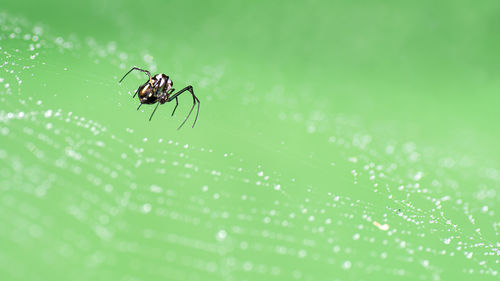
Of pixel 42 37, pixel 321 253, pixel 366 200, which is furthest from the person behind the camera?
pixel 42 37

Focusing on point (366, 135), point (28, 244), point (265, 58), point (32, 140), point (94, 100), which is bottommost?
point (28, 244)

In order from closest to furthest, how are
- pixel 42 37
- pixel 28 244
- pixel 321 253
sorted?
pixel 28 244
pixel 321 253
pixel 42 37

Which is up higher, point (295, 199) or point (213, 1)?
point (213, 1)

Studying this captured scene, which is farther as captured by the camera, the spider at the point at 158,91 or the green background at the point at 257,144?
the spider at the point at 158,91

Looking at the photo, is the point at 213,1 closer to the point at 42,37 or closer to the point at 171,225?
the point at 42,37

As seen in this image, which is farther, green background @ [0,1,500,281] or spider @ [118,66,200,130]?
spider @ [118,66,200,130]

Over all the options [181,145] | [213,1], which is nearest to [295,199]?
[181,145]

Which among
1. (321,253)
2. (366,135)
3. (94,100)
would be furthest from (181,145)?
(366,135)

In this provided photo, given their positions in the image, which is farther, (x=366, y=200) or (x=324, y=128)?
(x=324, y=128)
